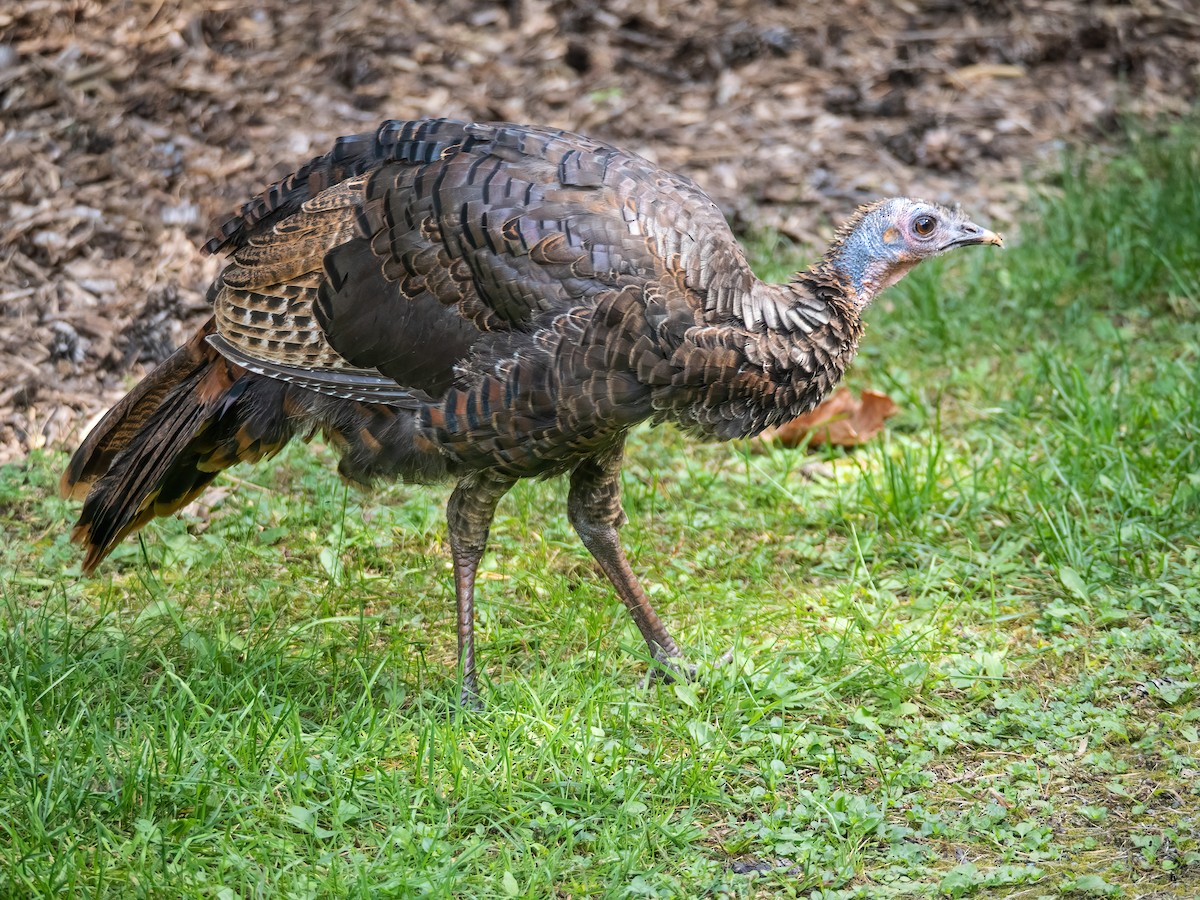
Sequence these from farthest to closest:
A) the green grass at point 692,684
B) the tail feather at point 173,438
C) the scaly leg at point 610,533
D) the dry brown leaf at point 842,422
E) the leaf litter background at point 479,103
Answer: the leaf litter background at point 479,103 < the dry brown leaf at point 842,422 < the scaly leg at point 610,533 < the tail feather at point 173,438 < the green grass at point 692,684

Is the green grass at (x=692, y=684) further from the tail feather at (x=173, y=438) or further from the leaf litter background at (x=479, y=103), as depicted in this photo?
the leaf litter background at (x=479, y=103)

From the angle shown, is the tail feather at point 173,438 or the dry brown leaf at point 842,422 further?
the dry brown leaf at point 842,422

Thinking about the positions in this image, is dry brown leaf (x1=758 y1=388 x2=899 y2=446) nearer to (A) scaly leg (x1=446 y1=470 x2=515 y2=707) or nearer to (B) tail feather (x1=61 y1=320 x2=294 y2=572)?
(A) scaly leg (x1=446 y1=470 x2=515 y2=707)

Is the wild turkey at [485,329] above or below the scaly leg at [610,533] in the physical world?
above

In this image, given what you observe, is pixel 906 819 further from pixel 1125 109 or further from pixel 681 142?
pixel 1125 109

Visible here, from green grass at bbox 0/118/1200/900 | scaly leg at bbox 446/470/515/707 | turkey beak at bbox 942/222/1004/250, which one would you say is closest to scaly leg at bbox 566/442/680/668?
green grass at bbox 0/118/1200/900

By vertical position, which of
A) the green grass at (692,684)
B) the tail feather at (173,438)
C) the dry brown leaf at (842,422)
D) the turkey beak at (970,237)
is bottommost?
the dry brown leaf at (842,422)

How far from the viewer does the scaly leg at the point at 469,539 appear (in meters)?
4.09

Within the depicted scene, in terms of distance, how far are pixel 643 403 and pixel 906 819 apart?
1341 millimetres

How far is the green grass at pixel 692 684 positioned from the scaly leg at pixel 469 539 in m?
0.13

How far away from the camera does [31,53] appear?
6.40 meters

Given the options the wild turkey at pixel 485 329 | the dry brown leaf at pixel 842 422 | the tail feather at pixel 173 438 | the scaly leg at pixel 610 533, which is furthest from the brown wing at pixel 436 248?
the dry brown leaf at pixel 842 422

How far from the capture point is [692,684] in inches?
162

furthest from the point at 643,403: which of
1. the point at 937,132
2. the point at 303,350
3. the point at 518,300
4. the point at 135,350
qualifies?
the point at 937,132
